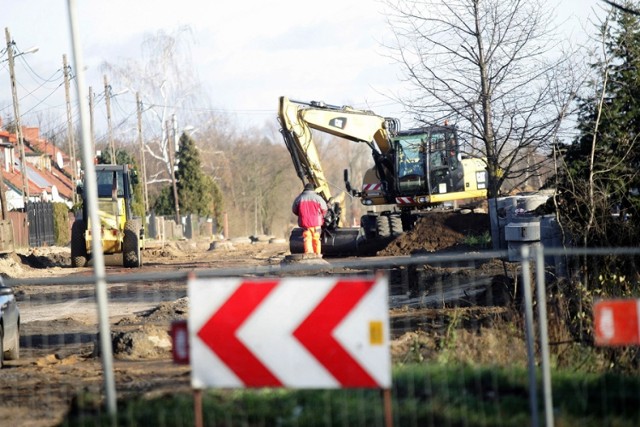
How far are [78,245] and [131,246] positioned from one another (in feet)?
7.96

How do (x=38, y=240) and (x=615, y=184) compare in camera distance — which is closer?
(x=615, y=184)

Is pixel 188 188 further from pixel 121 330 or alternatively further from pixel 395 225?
pixel 121 330

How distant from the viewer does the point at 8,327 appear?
12.8m

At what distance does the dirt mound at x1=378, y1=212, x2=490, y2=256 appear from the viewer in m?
32.0

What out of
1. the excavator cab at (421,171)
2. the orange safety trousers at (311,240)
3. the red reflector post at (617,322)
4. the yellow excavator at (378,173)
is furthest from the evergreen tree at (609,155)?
the excavator cab at (421,171)

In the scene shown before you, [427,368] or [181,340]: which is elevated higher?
[181,340]

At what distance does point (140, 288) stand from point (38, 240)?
32.2 meters

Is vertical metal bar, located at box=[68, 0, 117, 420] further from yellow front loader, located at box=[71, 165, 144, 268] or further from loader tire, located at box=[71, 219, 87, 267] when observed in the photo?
loader tire, located at box=[71, 219, 87, 267]

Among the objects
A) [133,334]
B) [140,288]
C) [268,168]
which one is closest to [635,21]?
[133,334]

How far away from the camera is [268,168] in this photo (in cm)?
8606

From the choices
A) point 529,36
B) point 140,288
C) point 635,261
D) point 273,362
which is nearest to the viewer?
point 273,362

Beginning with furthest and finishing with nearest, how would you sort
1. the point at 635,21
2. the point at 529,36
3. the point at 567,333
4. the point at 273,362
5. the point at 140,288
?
1. the point at 140,288
2. the point at 529,36
3. the point at 635,21
4. the point at 567,333
5. the point at 273,362

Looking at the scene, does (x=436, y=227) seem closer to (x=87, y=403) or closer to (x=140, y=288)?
(x=140, y=288)

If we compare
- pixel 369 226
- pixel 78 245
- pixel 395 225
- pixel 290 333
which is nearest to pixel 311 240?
pixel 369 226
